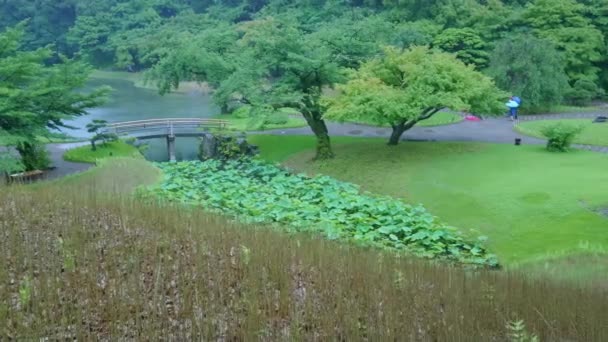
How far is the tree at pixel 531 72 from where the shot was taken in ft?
88.8

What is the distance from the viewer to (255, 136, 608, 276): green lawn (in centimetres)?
1149

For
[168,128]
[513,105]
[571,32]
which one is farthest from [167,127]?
[571,32]

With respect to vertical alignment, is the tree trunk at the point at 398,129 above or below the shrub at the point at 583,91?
below

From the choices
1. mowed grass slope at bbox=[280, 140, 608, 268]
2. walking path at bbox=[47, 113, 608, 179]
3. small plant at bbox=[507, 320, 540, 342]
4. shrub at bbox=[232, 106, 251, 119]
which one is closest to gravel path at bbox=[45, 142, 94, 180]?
walking path at bbox=[47, 113, 608, 179]

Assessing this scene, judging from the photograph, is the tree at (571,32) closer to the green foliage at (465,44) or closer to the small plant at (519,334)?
the green foliage at (465,44)

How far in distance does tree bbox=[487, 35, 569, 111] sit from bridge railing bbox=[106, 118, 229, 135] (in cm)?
1307

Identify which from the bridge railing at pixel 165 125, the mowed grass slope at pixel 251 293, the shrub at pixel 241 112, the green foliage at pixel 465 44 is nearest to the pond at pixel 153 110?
the bridge railing at pixel 165 125

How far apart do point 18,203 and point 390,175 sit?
36.4 ft

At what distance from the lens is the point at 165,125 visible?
2600 centimetres

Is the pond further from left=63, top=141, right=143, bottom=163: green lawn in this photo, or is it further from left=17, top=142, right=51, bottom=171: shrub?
left=17, top=142, right=51, bottom=171: shrub

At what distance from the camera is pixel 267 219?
10117mm

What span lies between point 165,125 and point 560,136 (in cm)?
1578

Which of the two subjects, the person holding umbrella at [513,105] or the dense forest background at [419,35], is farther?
the person holding umbrella at [513,105]

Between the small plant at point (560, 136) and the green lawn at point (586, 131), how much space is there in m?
1.66
